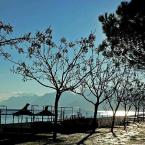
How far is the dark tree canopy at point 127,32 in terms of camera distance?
24.2 meters

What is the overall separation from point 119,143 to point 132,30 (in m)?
8.27

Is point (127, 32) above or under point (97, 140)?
above

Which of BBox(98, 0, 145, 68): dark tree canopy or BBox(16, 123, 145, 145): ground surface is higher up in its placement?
BBox(98, 0, 145, 68): dark tree canopy

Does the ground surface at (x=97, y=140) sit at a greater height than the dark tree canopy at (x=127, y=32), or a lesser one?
lesser

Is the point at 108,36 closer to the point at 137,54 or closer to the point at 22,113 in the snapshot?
the point at 137,54

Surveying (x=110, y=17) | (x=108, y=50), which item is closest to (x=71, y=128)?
(x=108, y=50)

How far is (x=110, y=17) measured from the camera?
87.2 feet

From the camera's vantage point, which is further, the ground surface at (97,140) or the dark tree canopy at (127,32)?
the ground surface at (97,140)

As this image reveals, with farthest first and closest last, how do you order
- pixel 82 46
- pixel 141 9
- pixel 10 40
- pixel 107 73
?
pixel 107 73
pixel 82 46
pixel 141 9
pixel 10 40

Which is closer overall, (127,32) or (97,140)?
(127,32)

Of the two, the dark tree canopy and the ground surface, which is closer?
the dark tree canopy

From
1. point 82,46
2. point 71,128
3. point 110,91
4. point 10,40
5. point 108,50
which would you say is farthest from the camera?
point 110,91

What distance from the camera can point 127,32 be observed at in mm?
25547

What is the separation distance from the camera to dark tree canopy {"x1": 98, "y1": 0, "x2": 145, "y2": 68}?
24172mm
